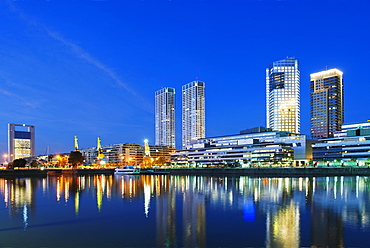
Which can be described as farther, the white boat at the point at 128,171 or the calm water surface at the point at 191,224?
the white boat at the point at 128,171

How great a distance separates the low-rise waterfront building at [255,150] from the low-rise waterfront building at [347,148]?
354 inches

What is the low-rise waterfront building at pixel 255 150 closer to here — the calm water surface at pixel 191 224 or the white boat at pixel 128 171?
the white boat at pixel 128 171

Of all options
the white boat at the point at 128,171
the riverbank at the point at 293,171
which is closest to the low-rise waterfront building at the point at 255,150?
the riverbank at the point at 293,171

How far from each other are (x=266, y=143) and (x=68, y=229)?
477ft

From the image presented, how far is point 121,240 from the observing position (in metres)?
19.1

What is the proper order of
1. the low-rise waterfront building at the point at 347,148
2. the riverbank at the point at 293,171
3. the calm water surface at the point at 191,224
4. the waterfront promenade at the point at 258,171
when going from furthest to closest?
the low-rise waterfront building at the point at 347,148 < the waterfront promenade at the point at 258,171 < the riverbank at the point at 293,171 < the calm water surface at the point at 191,224

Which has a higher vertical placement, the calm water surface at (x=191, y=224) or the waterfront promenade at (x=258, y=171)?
the calm water surface at (x=191, y=224)

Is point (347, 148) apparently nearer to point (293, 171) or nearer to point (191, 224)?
point (293, 171)

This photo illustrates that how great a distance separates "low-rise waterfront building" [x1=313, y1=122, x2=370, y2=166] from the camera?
418 ft

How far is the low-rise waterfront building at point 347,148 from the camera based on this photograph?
127m

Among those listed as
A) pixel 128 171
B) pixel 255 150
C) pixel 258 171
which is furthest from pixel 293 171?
pixel 128 171

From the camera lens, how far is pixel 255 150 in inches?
6417

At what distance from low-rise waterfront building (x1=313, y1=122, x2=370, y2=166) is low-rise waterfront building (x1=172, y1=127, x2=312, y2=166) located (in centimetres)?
898

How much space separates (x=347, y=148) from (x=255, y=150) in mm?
42206
